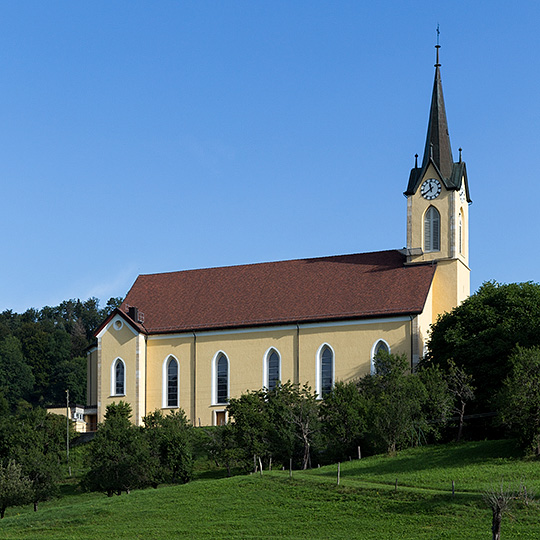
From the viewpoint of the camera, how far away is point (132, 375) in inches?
3066

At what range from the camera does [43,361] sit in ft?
492

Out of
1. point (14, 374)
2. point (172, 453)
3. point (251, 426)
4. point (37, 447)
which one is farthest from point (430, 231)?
point (14, 374)

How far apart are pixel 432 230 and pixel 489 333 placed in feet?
43.0

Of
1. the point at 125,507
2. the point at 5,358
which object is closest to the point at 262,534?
the point at 125,507

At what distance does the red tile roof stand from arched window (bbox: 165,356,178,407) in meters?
2.37

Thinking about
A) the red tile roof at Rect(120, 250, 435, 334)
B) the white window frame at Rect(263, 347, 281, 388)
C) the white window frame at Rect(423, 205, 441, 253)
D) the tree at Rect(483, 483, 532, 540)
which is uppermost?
the white window frame at Rect(423, 205, 441, 253)

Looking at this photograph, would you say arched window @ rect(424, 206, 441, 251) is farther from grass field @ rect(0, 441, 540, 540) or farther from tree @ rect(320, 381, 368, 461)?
grass field @ rect(0, 441, 540, 540)

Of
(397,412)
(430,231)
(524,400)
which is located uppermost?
(430,231)

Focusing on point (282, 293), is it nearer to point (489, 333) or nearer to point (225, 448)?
point (489, 333)

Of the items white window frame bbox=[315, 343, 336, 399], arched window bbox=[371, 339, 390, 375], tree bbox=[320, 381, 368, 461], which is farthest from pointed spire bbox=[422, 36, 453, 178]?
tree bbox=[320, 381, 368, 461]

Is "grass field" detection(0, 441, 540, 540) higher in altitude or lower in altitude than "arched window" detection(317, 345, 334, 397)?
lower

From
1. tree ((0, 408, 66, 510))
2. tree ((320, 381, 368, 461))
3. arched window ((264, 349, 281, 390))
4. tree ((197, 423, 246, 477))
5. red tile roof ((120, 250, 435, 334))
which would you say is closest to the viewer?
tree ((0, 408, 66, 510))

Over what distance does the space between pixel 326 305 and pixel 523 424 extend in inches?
893

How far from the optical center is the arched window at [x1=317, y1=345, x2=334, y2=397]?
241 feet
